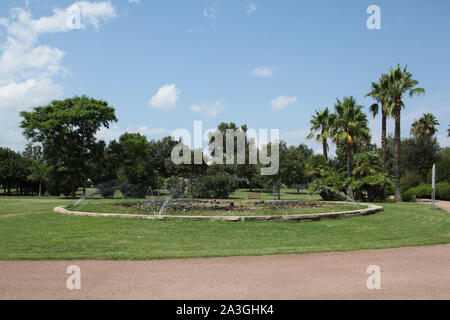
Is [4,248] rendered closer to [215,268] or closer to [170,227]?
[170,227]

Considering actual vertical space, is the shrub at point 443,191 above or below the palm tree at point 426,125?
below

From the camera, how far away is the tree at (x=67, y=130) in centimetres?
3466

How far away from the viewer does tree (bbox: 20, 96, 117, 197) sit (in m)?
34.7

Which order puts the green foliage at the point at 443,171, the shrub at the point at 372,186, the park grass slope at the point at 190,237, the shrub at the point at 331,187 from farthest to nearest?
the green foliage at the point at 443,171 < the shrub at the point at 331,187 < the shrub at the point at 372,186 < the park grass slope at the point at 190,237

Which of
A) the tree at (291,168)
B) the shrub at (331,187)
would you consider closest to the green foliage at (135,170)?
the tree at (291,168)

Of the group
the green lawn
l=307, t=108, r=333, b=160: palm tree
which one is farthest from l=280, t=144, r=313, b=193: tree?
the green lawn

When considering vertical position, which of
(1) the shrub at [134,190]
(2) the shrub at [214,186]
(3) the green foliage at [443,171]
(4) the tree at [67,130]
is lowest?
(1) the shrub at [134,190]

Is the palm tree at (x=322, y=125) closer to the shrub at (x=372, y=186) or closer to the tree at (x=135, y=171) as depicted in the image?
the shrub at (x=372, y=186)

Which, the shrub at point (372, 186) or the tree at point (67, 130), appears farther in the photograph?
the tree at point (67, 130)

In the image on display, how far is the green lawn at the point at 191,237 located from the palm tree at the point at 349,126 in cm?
1646

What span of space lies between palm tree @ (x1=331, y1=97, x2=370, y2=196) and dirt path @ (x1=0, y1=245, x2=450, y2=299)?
76.5 feet

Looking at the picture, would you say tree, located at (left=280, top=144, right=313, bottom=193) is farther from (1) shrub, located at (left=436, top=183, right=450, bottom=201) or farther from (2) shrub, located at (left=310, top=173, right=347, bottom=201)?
(1) shrub, located at (left=436, top=183, right=450, bottom=201)

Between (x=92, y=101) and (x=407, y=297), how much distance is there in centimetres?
3844
